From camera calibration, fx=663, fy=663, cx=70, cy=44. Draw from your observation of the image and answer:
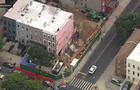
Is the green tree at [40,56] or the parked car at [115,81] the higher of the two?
the green tree at [40,56]

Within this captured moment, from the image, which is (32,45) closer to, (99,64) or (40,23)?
(40,23)

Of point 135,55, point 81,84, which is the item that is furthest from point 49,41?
point 135,55

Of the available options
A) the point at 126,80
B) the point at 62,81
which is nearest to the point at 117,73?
the point at 126,80

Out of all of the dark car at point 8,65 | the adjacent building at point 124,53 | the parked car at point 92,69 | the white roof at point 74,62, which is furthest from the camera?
the dark car at point 8,65

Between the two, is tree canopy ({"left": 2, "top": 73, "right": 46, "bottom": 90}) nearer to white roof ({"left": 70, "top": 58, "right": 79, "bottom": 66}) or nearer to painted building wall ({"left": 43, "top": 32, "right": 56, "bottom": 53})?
white roof ({"left": 70, "top": 58, "right": 79, "bottom": 66})

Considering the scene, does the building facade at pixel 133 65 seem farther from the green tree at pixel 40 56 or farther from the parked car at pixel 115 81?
the green tree at pixel 40 56

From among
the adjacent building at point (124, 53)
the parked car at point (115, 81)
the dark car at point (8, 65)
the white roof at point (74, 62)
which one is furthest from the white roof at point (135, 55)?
the dark car at point (8, 65)
